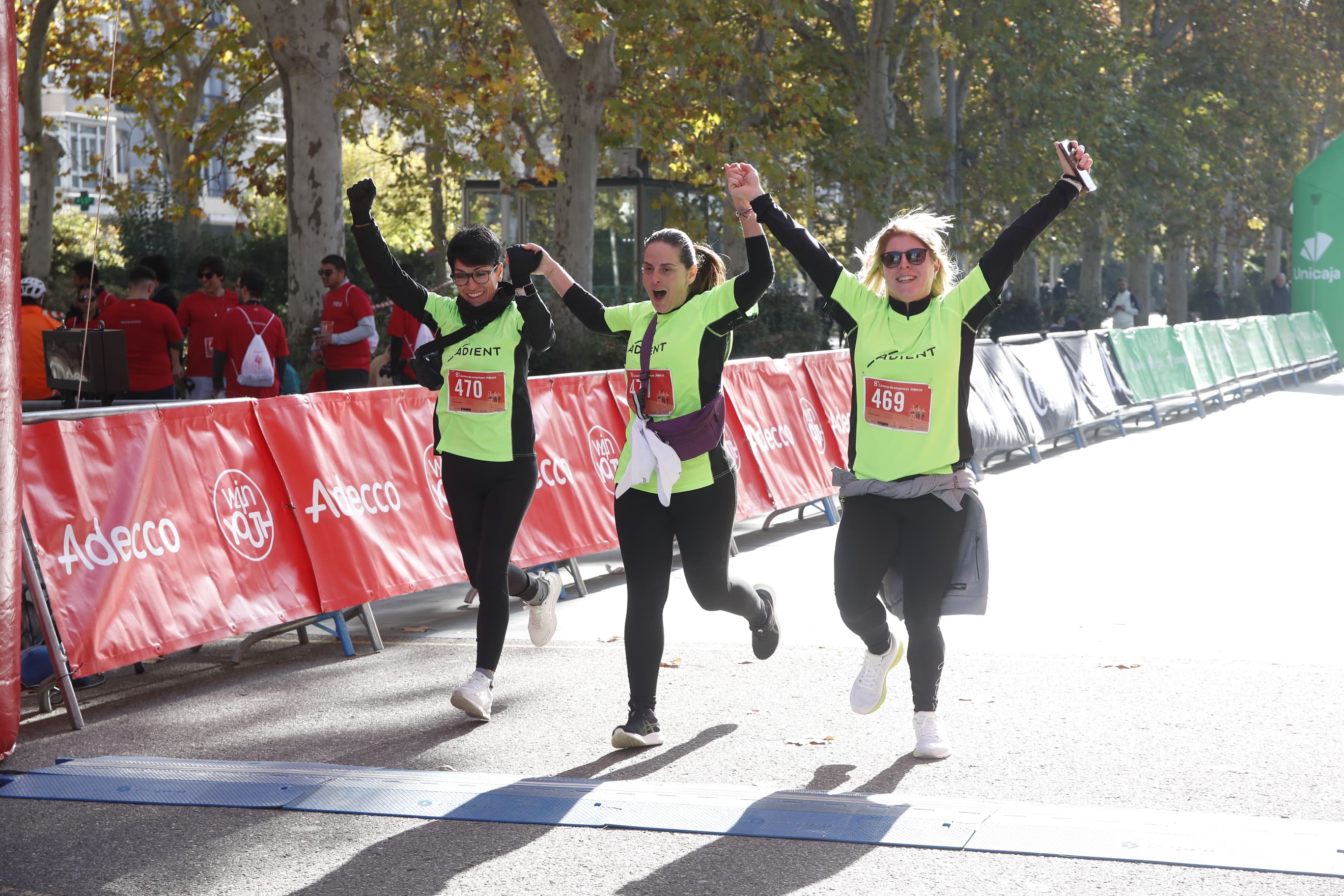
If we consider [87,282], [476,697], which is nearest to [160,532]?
[476,697]

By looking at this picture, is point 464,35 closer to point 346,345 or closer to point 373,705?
point 346,345

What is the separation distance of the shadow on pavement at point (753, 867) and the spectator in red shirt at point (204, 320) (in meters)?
8.73

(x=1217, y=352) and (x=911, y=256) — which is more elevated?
(x=911, y=256)

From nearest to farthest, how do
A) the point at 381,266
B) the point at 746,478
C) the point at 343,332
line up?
the point at 381,266 → the point at 746,478 → the point at 343,332

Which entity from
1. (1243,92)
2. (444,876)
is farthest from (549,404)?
(1243,92)

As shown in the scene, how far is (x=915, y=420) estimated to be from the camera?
5.14m

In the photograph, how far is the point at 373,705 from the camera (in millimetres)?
6301

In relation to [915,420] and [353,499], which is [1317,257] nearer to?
[353,499]

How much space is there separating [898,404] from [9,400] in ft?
9.92

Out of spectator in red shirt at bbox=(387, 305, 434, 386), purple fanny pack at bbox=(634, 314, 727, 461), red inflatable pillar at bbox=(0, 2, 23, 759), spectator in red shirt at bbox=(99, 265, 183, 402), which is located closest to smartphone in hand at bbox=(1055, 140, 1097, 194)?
purple fanny pack at bbox=(634, 314, 727, 461)

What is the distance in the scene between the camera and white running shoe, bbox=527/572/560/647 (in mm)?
6691

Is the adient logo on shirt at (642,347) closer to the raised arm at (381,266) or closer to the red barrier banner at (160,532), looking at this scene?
the raised arm at (381,266)

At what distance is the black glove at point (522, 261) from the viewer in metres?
5.64

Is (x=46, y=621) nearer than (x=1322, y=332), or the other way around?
(x=46, y=621)
